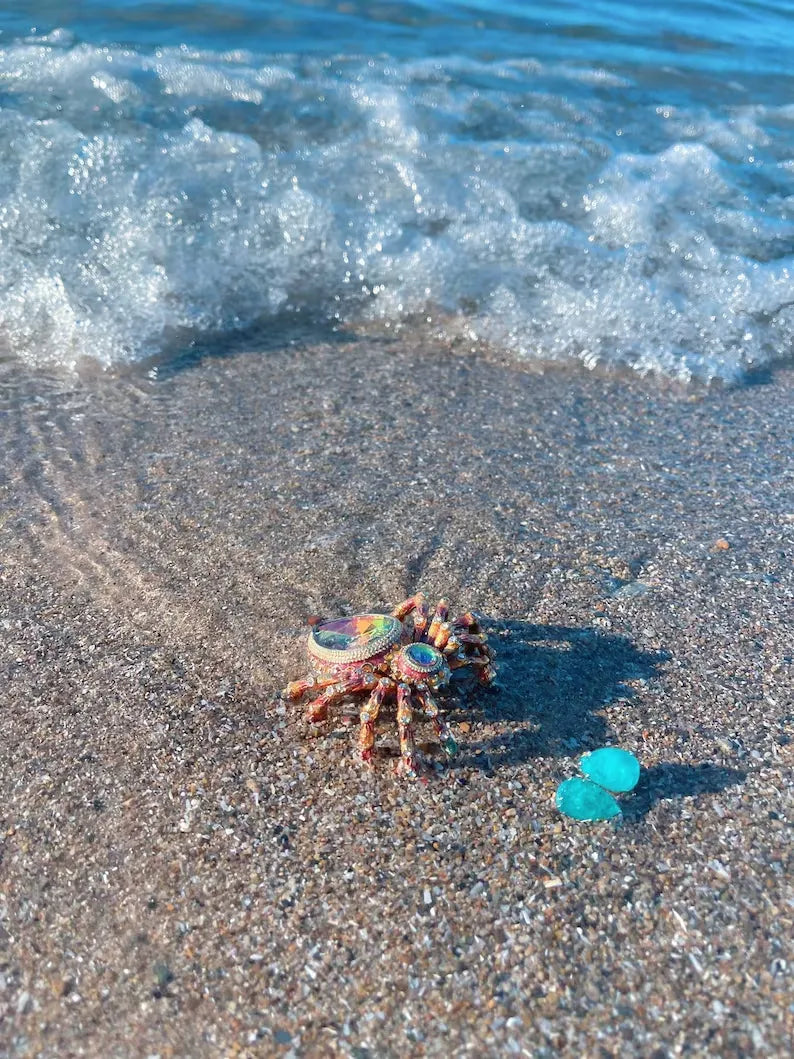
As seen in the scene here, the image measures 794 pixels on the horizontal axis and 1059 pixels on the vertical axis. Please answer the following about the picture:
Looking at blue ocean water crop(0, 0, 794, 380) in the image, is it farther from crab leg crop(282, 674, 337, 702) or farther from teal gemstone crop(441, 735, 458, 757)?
teal gemstone crop(441, 735, 458, 757)

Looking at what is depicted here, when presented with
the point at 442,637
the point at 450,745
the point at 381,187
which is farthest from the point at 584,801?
the point at 381,187

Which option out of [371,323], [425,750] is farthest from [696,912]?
[371,323]

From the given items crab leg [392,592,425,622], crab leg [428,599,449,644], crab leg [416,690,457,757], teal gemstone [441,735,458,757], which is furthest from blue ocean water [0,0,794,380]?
teal gemstone [441,735,458,757]

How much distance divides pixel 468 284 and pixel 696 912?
439 cm

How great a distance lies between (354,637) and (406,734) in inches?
16.3

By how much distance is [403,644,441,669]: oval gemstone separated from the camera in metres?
3.03

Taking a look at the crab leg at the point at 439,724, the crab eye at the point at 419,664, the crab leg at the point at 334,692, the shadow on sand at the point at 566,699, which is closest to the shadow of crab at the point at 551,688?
the shadow on sand at the point at 566,699

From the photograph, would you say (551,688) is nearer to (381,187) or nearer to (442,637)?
(442,637)

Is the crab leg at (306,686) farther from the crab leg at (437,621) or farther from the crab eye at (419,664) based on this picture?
the crab leg at (437,621)

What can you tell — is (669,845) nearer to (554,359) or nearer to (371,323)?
(554,359)

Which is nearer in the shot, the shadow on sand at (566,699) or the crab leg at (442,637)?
the shadow on sand at (566,699)

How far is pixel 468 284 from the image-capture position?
6090 mm

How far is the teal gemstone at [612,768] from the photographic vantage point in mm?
2910

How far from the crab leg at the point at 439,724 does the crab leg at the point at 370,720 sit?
115mm
